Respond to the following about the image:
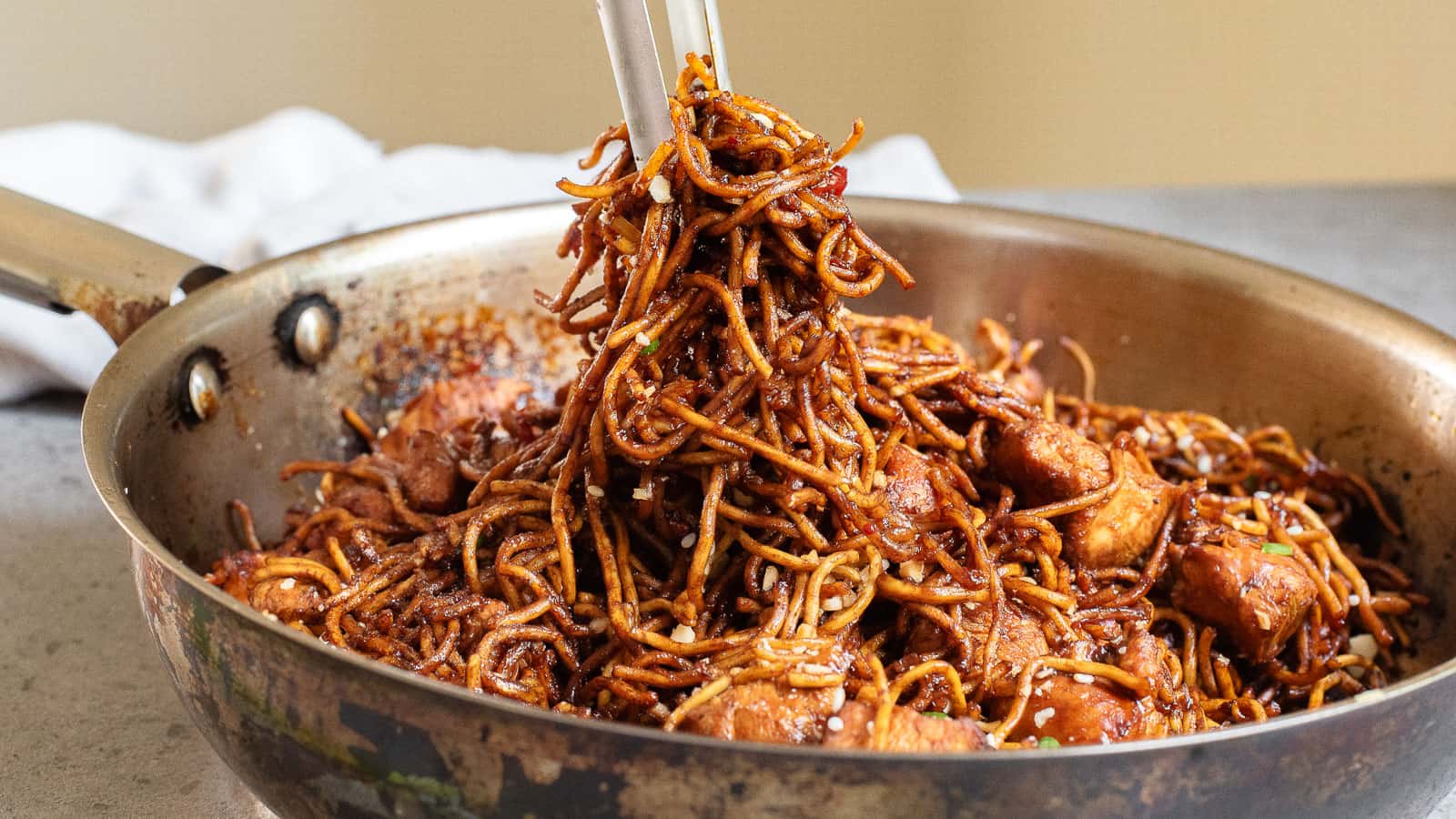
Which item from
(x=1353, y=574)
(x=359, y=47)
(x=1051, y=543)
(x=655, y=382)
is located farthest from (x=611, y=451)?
(x=359, y=47)

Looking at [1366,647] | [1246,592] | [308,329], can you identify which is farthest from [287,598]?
[1366,647]

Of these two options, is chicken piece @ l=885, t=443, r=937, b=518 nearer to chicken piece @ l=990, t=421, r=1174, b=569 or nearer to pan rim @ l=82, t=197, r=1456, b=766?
chicken piece @ l=990, t=421, r=1174, b=569

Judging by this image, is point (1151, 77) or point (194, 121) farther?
point (1151, 77)

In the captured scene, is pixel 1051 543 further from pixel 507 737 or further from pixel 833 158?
pixel 507 737

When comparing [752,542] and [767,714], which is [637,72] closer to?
[752,542]

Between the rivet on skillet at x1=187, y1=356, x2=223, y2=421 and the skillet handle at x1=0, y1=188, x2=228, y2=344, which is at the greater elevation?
the skillet handle at x1=0, y1=188, x2=228, y2=344

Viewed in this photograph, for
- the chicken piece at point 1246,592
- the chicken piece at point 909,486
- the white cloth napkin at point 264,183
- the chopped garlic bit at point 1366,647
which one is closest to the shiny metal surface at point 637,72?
the chicken piece at point 909,486

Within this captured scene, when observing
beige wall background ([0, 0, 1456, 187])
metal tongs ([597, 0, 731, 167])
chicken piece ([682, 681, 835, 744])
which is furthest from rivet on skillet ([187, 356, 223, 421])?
beige wall background ([0, 0, 1456, 187])
